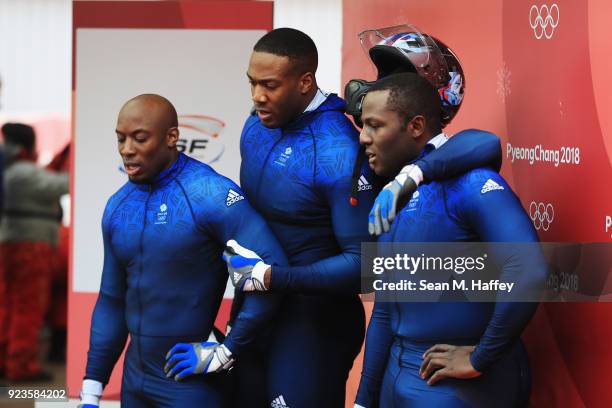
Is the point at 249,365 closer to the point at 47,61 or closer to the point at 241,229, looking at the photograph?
the point at 241,229

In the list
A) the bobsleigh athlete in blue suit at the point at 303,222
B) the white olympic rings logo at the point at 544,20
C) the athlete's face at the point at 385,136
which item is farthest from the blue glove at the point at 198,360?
the white olympic rings logo at the point at 544,20

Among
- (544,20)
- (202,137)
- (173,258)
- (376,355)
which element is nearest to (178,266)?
(173,258)

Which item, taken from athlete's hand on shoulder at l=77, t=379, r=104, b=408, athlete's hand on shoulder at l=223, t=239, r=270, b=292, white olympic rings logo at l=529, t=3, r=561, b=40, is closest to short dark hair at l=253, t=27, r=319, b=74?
athlete's hand on shoulder at l=223, t=239, r=270, b=292

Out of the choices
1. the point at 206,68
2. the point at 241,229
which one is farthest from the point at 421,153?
the point at 206,68

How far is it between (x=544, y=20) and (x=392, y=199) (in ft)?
2.85

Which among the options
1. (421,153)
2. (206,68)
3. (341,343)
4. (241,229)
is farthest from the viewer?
(206,68)

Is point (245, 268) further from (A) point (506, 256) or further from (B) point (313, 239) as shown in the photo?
(A) point (506, 256)

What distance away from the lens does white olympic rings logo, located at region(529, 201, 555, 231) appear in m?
3.40

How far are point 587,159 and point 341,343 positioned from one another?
939mm

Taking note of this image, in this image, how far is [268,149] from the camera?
11.4 feet

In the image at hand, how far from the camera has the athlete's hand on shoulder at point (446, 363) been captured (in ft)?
9.59

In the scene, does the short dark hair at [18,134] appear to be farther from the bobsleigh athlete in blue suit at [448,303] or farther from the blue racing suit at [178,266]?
the bobsleigh athlete in blue suit at [448,303]

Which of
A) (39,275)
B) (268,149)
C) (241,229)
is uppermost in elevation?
(268,149)

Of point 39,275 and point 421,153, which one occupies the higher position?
point 421,153
